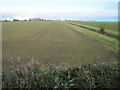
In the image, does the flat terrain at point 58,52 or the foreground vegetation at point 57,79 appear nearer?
the foreground vegetation at point 57,79

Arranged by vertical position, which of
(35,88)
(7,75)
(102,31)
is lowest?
(35,88)

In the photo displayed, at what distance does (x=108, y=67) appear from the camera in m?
3.84

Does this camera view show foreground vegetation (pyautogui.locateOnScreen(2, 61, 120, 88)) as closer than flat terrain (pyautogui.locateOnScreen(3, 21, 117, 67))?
Yes

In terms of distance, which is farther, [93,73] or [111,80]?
[93,73]

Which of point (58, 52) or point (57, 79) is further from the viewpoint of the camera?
point (58, 52)

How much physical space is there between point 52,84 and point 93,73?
3.44 ft

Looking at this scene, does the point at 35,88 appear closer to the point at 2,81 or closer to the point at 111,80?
the point at 2,81

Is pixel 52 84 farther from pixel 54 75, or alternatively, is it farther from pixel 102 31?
pixel 102 31

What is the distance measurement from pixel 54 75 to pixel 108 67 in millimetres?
1408

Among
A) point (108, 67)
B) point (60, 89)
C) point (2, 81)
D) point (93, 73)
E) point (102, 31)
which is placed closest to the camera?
point (60, 89)

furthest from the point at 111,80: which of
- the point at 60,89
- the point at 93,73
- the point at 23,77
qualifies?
the point at 23,77

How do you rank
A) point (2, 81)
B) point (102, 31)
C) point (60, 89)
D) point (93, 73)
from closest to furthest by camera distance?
point (60, 89), point (2, 81), point (93, 73), point (102, 31)

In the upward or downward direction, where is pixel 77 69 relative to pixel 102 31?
downward

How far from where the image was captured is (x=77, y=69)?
3.81 meters
